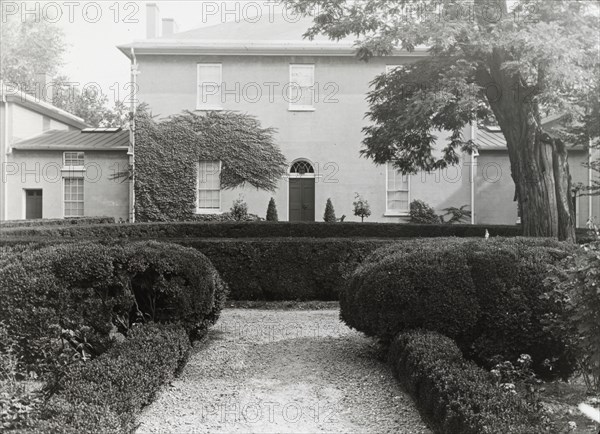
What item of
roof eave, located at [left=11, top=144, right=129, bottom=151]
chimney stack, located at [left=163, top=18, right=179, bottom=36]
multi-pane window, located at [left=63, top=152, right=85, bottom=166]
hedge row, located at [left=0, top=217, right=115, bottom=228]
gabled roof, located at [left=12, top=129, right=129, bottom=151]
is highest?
chimney stack, located at [left=163, top=18, right=179, bottom=36]

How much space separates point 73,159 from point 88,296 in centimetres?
1900

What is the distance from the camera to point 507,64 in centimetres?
1066

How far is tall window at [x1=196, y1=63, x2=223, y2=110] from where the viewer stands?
22.2 meters

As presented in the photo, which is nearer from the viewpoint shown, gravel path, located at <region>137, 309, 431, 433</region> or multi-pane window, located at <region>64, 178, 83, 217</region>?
gravel path, located at <region>137, 309, 431, 433</region>

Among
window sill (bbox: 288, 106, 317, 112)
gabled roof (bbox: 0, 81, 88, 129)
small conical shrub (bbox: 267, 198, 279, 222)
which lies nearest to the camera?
small conical shrub (bbox: 267, 198, 279, 222)

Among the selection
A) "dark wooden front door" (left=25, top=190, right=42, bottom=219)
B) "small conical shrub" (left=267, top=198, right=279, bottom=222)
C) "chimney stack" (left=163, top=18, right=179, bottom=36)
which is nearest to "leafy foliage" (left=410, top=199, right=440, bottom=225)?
"small conical shrub" (left=267, top=198, right=279, bottom=222)

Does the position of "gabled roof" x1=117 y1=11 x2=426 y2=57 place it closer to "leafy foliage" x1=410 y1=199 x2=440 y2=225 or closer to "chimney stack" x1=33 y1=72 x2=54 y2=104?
"leafy foliage" x1=410 y1=199 x2=440 y2=225

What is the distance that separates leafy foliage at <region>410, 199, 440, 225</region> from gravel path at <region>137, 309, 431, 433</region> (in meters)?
13.7

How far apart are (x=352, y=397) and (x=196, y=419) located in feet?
5.11

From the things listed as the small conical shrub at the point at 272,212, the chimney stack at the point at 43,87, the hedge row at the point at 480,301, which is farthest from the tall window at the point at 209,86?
the hedge row at the point at 480,301

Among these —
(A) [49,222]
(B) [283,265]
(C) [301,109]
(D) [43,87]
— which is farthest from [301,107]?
(D) [43,87]

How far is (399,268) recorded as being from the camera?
621cm

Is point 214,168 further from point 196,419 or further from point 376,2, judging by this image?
point 196,419

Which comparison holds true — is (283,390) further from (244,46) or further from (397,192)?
(244,46)
